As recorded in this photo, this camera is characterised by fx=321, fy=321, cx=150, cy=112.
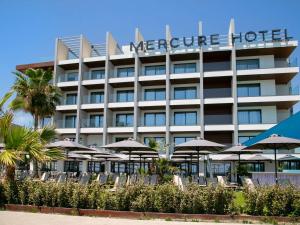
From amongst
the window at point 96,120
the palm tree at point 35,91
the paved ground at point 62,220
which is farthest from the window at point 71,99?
the paved ground at point 62,220

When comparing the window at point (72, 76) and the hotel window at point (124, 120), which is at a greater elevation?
the window at point (72, 76)

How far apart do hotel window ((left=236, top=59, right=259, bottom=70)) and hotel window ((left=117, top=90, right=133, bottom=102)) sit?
14226mm

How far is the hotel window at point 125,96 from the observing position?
140 feet

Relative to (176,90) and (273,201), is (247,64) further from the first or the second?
(273,201)

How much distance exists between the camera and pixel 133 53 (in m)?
42.3

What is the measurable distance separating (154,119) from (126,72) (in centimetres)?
800

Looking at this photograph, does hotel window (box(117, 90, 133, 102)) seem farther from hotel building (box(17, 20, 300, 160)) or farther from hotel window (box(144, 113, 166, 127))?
hotel window (box(144, 113, 166, 127))

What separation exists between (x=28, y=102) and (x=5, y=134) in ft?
68.7

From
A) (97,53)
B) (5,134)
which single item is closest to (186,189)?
(5,134)

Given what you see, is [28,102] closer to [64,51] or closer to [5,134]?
[64,51]

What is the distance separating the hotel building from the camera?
37781 millimetres

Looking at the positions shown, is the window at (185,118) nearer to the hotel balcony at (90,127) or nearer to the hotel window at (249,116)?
the hotel window at (249,116)

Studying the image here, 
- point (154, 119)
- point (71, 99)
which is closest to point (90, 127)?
point (71, 99)

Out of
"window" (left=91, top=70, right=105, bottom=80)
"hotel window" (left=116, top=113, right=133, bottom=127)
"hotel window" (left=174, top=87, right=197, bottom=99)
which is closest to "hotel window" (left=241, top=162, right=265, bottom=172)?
"hotel window" (left=174, top=87, right=197, bottom=99)
